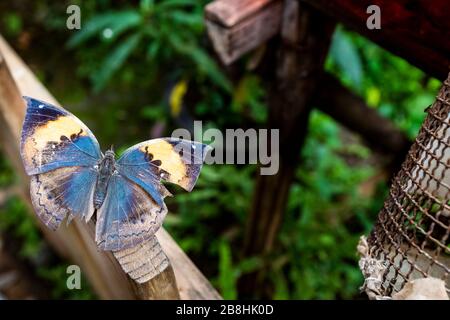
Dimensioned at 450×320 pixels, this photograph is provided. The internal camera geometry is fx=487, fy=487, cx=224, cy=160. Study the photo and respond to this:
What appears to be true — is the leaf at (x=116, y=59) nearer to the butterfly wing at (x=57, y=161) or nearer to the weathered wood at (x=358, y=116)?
the weathered wood at (x=358, y=116)

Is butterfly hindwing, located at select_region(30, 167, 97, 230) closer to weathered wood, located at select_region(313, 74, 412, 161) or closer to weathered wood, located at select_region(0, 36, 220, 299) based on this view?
weathered wood, located at select_region(0, 36, 220, 299)

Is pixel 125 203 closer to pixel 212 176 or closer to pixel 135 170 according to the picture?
pixel 135 170

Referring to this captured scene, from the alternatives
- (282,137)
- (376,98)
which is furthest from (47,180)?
(376,98)

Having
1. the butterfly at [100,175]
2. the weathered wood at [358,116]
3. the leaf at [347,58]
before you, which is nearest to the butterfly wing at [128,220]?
the butterfly at [100,175]

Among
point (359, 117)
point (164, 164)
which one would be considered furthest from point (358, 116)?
point (164, 164)

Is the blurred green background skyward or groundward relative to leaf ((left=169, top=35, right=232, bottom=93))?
groundward

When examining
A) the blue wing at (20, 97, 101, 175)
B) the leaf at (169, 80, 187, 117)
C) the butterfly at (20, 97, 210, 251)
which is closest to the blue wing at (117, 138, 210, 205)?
the butterfly at (20, 97, 210, 251)
